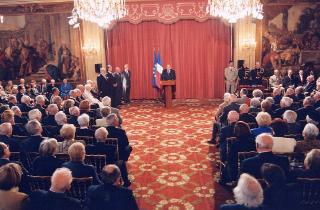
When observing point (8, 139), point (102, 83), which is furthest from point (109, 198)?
point (102, 83)

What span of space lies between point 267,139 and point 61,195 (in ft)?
8.34

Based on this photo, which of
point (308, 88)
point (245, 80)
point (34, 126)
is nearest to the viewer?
point (34, 126)

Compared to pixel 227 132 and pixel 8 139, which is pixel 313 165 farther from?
pixel 8 139

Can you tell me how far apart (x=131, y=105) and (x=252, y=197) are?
11.2m

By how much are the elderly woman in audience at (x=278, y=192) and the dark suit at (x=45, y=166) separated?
8.48 ft

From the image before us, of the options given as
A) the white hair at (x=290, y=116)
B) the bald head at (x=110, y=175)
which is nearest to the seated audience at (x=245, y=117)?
the white hair at (x=290, y=116)

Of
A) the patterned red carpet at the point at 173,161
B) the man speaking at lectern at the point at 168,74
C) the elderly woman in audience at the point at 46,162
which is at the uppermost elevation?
the man speaking at lectern at the point at 168,74

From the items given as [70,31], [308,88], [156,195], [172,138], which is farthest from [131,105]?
[156,195]

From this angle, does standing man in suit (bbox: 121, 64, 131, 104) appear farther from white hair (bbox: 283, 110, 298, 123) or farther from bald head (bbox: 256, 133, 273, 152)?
bald head (bbox: 256, 133, 273, 152)

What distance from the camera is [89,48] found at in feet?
47.3

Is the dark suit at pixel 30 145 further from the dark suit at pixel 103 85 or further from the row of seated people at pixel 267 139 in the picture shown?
the dark suit at pixel 103 85

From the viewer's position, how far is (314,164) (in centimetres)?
Answer: 391

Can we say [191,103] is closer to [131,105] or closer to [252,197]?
[131,105]

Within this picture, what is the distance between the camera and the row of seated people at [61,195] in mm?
3480
